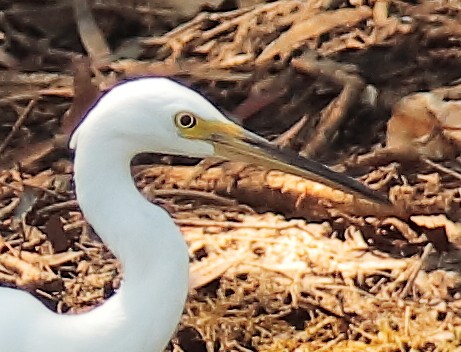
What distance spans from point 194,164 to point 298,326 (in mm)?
784

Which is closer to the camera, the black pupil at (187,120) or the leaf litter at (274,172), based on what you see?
the black pupil at (187,120)

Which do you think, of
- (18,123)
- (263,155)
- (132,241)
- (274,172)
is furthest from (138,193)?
(18,123)

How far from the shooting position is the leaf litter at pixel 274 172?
9.19 feet

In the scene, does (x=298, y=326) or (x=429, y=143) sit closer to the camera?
(x=298, y=326)

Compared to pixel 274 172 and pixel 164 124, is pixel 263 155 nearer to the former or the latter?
pixel 164 124

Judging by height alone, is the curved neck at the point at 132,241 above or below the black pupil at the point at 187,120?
below

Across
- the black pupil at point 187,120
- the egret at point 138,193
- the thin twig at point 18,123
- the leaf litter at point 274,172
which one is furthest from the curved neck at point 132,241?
the thin twig at point 18,123

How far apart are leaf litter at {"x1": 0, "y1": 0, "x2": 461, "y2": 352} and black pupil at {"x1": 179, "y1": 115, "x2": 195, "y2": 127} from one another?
3.08ft

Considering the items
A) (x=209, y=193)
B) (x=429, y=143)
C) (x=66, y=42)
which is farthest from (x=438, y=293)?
(x=66, y=42)

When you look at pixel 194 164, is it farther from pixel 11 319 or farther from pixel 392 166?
pixel 11 319

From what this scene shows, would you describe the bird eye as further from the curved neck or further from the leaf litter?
the leaf litter

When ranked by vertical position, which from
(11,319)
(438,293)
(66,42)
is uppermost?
(11,319)

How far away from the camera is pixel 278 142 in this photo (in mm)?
3408

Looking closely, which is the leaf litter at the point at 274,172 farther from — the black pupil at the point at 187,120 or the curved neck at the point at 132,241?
the black pupil at the point at 187,120
